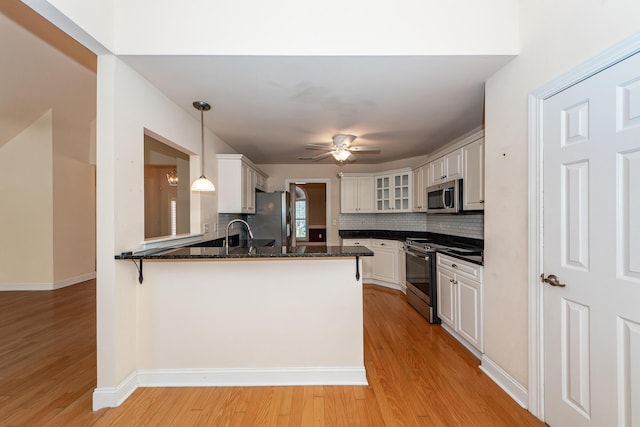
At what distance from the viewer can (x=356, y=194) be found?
5418 mm

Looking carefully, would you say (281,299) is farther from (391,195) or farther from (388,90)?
(391,195)

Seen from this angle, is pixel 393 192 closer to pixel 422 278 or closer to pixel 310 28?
pixel 422 278

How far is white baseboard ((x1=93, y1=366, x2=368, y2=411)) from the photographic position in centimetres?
216

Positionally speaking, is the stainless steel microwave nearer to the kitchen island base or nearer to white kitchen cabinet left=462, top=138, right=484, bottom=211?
white kitchen cabinet left=462, top=138, right=484, bottom=211

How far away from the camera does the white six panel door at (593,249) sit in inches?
51.3

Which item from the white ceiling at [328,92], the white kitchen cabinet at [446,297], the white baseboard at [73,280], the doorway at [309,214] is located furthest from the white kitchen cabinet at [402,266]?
the white baseboard at [73,280]

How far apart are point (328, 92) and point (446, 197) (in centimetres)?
205

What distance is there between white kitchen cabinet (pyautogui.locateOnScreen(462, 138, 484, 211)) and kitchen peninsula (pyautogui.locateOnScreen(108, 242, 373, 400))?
5.51 ft

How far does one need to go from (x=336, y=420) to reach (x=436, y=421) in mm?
629

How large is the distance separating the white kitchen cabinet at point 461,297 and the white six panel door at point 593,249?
2.39 ft

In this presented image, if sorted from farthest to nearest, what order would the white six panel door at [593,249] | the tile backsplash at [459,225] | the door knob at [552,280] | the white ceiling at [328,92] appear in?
the tile backsplash at [459,225] < the white ceiling at [328,92] < the door knob at [552,280] < the white six panel door at [593,249]

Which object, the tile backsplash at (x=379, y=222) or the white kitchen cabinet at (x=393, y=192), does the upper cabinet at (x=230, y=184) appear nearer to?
the tile backsplash at (x=379, y=222)

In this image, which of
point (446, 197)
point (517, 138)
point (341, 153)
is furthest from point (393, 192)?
point (517, 138)

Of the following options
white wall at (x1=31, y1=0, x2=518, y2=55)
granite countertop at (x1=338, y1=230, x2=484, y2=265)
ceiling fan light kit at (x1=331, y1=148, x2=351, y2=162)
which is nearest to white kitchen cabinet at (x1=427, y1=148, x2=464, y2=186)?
granite countertop at (x1=338, y1=230, x2=484, y2=265)
